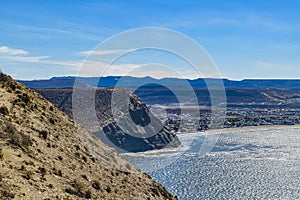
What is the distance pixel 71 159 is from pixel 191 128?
6206 inches

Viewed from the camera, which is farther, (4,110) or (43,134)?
(43,134)

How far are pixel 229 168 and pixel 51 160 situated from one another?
228ft

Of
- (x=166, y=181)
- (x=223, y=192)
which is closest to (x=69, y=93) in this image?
(x=166, y=181)

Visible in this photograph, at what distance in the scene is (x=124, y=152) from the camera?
385 feet

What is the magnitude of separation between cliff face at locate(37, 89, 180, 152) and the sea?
18.0 feet

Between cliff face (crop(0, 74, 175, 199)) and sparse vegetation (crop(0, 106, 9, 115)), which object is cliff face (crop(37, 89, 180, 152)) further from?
sparse vegetation (crop(0, 106, 9, 115))

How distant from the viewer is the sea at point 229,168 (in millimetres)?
68125

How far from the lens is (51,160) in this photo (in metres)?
24.8

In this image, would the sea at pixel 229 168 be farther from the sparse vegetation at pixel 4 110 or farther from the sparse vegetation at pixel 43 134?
the sparse vegetation at pixel 4 110

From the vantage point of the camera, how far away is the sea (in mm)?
68125

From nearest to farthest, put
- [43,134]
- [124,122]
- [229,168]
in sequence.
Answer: [43,134] → [229,168] → [124,122]

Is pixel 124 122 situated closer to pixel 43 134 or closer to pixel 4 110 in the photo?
pixel 43 134

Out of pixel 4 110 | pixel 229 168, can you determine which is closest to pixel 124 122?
pixel 229 168

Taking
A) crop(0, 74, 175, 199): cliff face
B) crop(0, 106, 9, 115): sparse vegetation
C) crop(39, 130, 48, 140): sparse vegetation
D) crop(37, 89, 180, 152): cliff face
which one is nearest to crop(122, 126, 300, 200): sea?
crop(37, 89, 180, 152): cliff face
